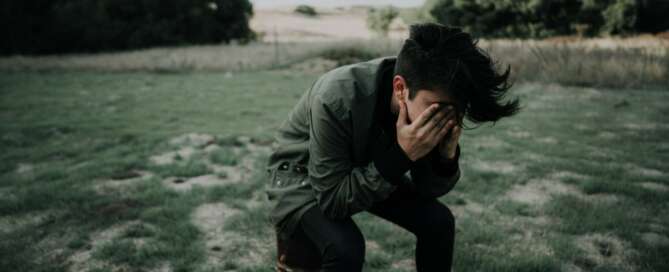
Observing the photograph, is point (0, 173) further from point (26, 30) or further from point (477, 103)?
Result: point (26, 30)

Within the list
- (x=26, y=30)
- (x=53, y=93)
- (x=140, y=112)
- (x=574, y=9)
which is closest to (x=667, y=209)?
(x=140, y=112)

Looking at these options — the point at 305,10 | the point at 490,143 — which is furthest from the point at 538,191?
the point at 305,10

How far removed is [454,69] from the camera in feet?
5.16

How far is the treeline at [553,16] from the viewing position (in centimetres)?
3017

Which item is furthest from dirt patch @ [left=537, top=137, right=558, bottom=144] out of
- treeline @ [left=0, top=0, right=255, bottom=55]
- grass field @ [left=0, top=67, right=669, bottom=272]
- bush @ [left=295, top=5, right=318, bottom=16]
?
bush @ [left=295, top=5, right=318, bottom=16]

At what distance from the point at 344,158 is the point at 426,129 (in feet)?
1.29

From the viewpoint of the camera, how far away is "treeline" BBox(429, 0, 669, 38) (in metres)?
30.2

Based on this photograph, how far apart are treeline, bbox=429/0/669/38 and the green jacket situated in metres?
32.5

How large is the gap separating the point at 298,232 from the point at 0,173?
191 inches

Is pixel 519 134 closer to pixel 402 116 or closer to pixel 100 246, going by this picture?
pixel 402 116

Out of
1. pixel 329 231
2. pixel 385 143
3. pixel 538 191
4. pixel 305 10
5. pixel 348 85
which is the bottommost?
pixel 538 191

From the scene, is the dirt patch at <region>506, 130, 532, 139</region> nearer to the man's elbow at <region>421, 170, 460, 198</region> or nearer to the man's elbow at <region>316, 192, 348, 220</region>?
the man's elbow at <region>421, 170, 460, 198</region>

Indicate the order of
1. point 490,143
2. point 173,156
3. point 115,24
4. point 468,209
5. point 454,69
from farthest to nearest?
point 115,24 < point 490,143 < point 173,156 < point 468,209 < point 454,69

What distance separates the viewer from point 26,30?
85.9 ft
